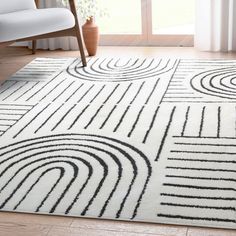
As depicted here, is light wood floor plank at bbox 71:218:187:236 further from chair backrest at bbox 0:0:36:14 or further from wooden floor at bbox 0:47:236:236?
chair backrest at bbox 0:0:36:14

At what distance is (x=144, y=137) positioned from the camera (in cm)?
221

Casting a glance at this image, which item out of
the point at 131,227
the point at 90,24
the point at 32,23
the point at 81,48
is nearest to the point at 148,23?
the point at 90,24

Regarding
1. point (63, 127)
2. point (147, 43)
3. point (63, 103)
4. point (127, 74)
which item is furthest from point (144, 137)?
point (147, 43)

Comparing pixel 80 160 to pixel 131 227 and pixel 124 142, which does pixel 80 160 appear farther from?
pixel 131 227

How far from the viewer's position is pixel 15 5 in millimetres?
3340

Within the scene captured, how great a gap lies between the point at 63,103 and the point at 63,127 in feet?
1.12

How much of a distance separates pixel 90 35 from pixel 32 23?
699mm

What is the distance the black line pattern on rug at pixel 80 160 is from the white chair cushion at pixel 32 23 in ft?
2.96

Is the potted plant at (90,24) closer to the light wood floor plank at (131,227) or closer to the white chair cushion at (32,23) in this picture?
the white chair cushion at (32,23)

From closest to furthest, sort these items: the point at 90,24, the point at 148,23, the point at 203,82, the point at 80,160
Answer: the point at 80,160 → the point at 203,82 → the point at 90,24 → the point at 148,23

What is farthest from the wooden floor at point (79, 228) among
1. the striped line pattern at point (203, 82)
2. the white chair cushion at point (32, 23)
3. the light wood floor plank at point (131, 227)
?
the white chair cushion at point (32, 23)

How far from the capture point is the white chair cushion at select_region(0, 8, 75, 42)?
2.88 metres

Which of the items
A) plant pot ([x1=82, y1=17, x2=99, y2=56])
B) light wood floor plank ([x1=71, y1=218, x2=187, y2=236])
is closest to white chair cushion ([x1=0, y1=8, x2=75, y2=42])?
plant pot ([x1=82, y1=17, x2=99, y2=56])

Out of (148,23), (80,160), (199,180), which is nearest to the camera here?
(199,180)
